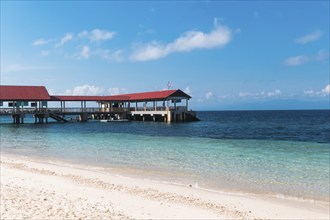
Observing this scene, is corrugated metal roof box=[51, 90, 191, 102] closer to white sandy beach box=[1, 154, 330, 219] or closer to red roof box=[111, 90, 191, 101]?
red roof box=[111, 90, 191, 101]

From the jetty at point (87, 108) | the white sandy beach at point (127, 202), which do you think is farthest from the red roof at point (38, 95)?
the white sandy beach at point (127, 202)

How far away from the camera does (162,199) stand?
823 cm

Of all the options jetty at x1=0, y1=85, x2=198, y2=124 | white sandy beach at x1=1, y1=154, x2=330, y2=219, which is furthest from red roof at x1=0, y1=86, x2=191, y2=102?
white sandy beach at x1=1, y1=154, x2=330, y2=219

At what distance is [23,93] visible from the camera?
4869 cm

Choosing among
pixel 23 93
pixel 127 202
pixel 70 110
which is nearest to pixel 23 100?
pixel 23 93

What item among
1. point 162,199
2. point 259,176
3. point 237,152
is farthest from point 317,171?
point 162,199

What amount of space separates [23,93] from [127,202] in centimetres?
4517

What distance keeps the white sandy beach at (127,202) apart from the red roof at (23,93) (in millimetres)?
39766

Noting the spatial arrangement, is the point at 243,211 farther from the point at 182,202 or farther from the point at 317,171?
the point at 317,171

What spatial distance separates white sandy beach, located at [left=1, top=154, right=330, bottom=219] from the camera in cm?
679

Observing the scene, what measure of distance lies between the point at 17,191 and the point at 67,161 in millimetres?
6960

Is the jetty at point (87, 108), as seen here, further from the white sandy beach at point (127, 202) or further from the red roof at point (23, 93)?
the white sandy beach at point (127, 202)

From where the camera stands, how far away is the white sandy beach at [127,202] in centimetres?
679

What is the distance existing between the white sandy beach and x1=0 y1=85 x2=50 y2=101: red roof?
39.8m
